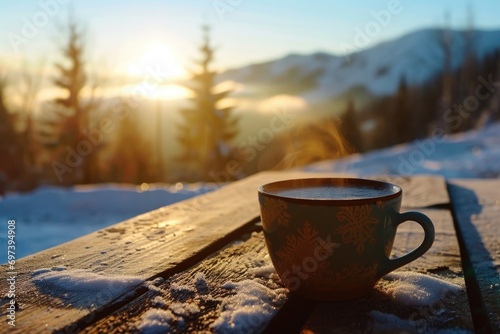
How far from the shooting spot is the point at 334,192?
3.44 ft

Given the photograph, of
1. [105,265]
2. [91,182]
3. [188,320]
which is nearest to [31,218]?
[105,265]

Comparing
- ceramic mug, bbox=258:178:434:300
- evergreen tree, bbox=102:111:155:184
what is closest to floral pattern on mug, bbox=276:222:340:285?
ceramic mug, bbox=258:178:434:300

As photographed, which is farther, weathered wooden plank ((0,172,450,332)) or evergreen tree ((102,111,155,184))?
evergreen tree ((102,111,155,184))

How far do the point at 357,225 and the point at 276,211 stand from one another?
15cm

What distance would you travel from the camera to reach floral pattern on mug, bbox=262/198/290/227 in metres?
0.87

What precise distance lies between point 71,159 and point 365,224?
27.5 m

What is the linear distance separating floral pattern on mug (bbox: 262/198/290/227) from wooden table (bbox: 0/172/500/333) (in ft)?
0.46

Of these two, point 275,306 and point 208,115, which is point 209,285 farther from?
point 208,115

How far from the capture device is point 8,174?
24.9 m

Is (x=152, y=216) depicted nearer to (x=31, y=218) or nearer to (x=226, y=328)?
(x=226, y=328)

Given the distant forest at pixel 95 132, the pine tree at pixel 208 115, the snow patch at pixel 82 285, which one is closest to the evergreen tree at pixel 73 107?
the distant forest at pixel 95 132

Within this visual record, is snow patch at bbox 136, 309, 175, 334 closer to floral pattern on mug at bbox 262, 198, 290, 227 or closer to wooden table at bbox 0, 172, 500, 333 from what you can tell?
wooden table at bbox 0, 172, 500, 333

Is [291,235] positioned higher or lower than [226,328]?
higher

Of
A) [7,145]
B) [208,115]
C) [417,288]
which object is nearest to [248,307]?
[417,288]
